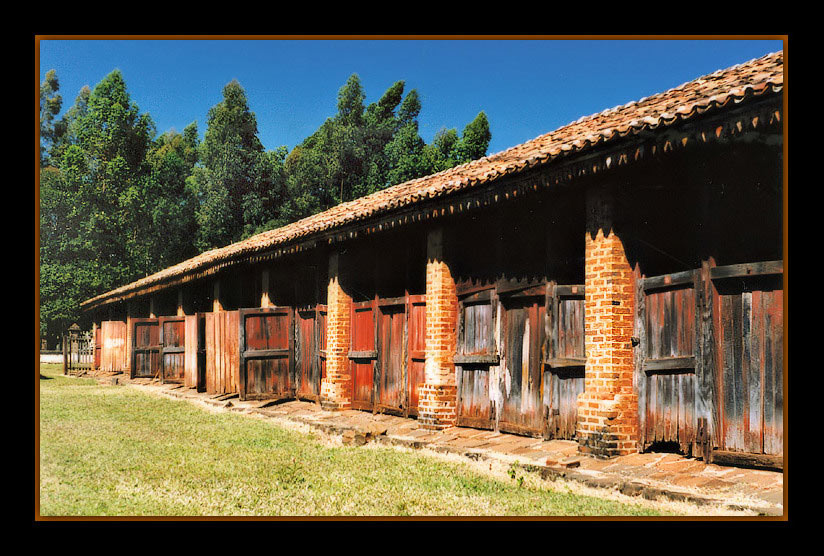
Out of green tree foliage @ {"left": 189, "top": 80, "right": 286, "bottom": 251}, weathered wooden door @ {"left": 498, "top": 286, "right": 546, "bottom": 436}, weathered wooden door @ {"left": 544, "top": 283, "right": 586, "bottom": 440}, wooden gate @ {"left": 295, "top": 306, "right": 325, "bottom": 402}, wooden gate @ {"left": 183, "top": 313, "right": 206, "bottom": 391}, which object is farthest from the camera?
green tree foliage @ {"left": 189, "top": 80, "right": 286, "bottom": 251}

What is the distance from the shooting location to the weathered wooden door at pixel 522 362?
8297 millimetres

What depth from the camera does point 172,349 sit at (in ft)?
60.7

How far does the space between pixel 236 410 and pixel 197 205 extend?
74.7ft

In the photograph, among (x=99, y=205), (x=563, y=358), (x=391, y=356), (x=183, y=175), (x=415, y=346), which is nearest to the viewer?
(x=563, y=358)

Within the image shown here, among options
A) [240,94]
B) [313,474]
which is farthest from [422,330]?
[240,94]

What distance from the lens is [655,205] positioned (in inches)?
275

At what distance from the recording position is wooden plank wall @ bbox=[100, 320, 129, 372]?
22.8 metres

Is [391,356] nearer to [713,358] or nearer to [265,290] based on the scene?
[265,290]

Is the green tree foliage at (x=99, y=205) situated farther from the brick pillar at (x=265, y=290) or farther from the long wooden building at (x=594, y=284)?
the long wooden building at (x=594, y=284)

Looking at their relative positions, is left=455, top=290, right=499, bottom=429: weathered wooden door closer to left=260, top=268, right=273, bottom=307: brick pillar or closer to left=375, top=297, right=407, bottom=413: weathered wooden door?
left=375, top=297, right=407, bottom=413: weathered wooden door

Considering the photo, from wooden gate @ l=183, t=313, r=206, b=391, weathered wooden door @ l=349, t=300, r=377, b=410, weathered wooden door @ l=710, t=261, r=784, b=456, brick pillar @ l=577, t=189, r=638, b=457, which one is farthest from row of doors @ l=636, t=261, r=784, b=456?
wooden gate @ l=183, t=313, r=206, b=391

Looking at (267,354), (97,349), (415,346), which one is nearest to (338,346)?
(415,346)

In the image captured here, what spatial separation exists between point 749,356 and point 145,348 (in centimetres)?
1772

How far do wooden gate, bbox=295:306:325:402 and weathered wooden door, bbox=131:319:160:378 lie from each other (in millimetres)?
7561
